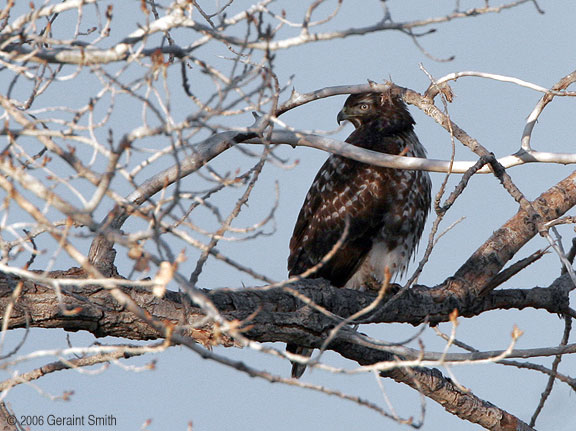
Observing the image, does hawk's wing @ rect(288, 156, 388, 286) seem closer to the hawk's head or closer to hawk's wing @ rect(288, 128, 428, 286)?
hawk's wing @ rect(288, 128, 428, 286)

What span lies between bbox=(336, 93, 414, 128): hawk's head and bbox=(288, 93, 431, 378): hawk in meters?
0.18

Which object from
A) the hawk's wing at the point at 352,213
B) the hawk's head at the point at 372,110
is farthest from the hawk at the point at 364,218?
the hawk's head at the point at 372,110

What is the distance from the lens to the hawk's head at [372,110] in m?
6.99

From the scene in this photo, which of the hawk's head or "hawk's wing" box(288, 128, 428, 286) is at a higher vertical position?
the hawk's head

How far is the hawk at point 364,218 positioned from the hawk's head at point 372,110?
0.18m

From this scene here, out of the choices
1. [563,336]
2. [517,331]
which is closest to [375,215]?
[563,336]

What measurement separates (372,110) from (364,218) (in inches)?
43.0

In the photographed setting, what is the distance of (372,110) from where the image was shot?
7.05 meters

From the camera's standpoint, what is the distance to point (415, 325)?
5617 mm

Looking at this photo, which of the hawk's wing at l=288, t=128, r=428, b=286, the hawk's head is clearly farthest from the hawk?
the hawk's head

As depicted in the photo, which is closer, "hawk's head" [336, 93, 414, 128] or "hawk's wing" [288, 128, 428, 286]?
"hawk's wing" [288, 128, 428, 286]

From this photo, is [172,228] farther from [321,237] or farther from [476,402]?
[321,237]

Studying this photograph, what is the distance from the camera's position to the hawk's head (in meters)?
6.99

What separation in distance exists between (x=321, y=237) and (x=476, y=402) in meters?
1.91
